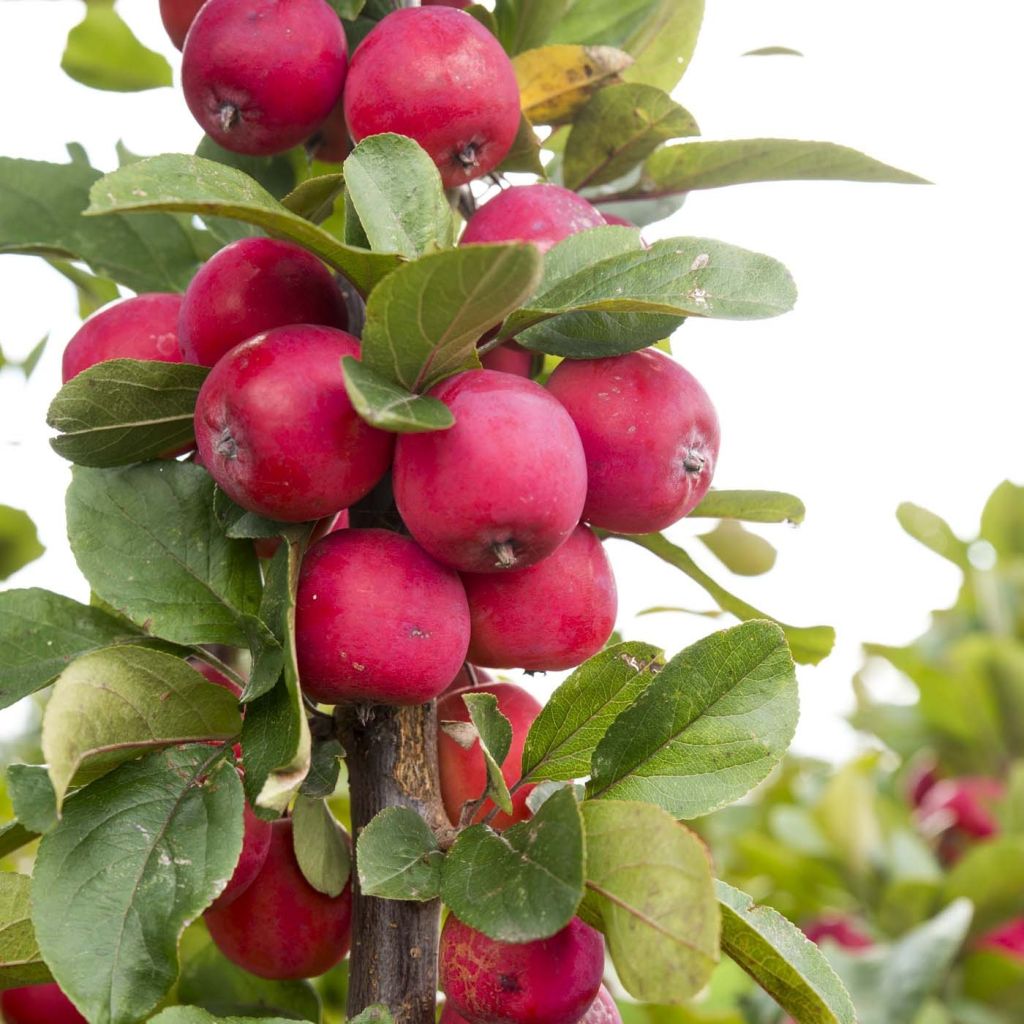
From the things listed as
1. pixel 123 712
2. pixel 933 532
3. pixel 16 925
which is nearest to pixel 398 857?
pixel 123 712

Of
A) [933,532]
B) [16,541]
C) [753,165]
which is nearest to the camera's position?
[753,165]

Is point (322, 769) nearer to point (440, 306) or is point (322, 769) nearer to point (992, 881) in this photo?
point (440, 306)

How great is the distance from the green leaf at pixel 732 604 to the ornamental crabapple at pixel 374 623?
0.27m

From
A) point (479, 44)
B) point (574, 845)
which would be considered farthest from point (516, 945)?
point (479, 44)

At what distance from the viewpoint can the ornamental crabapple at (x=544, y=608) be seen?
2.89 ft

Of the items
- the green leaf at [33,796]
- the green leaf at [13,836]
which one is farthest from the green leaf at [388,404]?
the green leaf at [13,836]

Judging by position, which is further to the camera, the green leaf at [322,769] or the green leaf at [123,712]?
the green leaf at [322,769]

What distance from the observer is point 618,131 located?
1.11m

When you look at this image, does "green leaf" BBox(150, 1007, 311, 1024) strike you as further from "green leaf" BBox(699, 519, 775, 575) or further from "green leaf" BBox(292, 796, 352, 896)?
"green leaf" BBox(699, 519, 775, 575)

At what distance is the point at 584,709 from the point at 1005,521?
2439mm

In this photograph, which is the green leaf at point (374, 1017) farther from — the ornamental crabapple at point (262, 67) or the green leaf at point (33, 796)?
the ornamental crabapple at point (262, 67)

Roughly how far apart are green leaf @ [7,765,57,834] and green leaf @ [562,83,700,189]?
0.72m

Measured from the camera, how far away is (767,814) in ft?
9.94

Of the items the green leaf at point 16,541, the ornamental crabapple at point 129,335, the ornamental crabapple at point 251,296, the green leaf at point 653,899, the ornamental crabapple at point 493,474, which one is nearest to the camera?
the green leaf at point 653,899
